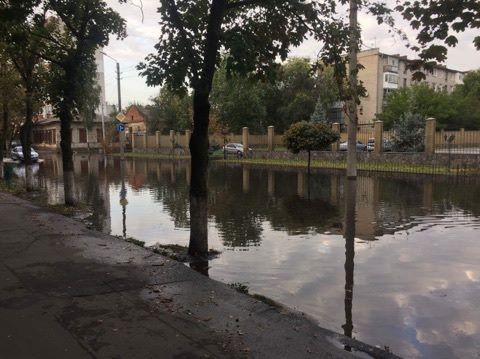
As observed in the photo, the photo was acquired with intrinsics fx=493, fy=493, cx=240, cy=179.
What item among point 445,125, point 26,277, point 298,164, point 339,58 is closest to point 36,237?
point 26,277

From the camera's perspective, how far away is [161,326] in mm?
5066

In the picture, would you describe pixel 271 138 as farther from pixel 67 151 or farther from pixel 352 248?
pixel 352 248

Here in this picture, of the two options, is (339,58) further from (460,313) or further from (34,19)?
(34,19)

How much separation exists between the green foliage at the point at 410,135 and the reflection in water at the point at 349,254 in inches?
566

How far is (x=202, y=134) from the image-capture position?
8.36 m

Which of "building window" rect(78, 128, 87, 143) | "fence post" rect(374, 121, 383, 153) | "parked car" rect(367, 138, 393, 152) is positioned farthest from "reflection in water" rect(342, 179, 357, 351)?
"building window" rect(78, 128, 87, 143)

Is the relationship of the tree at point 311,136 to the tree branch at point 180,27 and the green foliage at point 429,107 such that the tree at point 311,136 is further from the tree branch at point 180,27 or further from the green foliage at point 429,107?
the green foliage at point 429,107

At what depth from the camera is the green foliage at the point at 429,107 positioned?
179 ft

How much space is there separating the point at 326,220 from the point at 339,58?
5979 mm

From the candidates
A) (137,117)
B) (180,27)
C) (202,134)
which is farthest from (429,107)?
(180,27)

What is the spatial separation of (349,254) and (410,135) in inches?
938

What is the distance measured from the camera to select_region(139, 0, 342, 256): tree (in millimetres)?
7762

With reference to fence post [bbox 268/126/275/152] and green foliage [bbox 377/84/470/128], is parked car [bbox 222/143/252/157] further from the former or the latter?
green foliage [bbox 377/84/470/128]

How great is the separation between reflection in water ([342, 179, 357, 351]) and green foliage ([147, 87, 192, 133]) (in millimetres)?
46389
